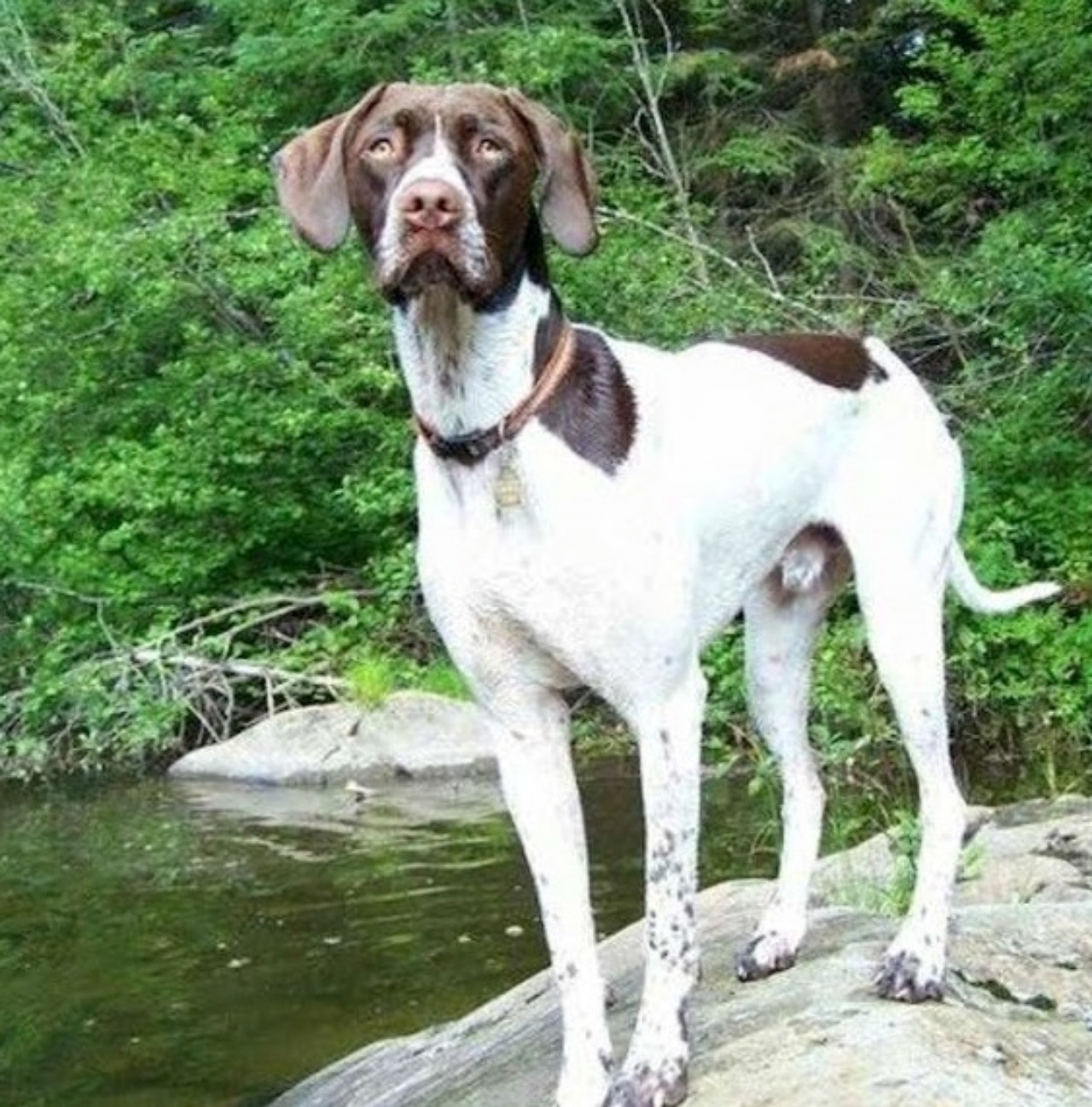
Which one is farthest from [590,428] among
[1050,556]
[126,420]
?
[126,420]

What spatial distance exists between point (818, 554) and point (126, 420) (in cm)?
1413

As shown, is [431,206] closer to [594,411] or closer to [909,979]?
[594,411]

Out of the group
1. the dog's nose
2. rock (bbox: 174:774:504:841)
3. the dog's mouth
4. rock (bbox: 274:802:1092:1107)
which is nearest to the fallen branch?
rock (bbox: 174:774:504:841)

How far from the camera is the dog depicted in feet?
12.1

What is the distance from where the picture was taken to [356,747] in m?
14.4

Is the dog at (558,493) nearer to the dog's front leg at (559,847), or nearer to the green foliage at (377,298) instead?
the dog's front leg at (559,847)

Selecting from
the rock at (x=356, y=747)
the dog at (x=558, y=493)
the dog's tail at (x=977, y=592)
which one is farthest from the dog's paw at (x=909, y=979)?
the rock at (x=356, y=747)

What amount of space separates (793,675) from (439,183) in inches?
74.9

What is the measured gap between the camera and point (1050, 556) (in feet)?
45.0

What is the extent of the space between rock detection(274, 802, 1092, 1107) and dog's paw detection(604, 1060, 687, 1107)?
→ 0.11 ft

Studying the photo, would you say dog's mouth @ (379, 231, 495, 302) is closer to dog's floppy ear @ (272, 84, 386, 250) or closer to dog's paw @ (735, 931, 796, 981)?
dog's floppy ear @ (272, 84, 386, 250)

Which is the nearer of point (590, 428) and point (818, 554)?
point (590, 428)

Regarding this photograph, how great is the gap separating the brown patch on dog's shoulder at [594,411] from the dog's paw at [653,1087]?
3.65ft

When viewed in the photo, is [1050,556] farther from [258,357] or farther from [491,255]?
[491,255]
